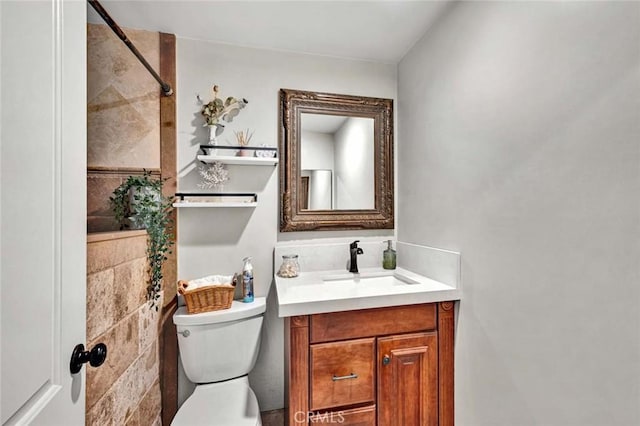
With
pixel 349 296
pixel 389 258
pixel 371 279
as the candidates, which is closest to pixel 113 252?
pixel 349 296

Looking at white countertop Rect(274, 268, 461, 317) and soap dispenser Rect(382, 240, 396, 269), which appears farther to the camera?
soap dispenser Rect(382, 240, 396, 269)

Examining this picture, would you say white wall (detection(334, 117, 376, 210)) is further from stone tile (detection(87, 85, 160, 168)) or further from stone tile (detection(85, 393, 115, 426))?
stone tile (detection(85, 393, 115, 426))

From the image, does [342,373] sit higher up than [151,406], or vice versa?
[342,373]

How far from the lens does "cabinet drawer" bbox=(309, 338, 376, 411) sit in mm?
1244

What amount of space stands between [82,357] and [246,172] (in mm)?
1245

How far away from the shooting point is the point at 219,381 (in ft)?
4.98

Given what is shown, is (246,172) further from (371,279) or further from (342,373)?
(342,373)

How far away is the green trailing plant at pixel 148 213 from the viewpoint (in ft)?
4.37

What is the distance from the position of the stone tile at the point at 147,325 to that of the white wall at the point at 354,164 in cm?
120

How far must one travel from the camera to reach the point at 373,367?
1299 millimetres

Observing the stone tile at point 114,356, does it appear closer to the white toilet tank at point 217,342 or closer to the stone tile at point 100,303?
the stone tile at point 100,303

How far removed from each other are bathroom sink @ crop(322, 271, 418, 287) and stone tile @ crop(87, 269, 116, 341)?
1.04 metres

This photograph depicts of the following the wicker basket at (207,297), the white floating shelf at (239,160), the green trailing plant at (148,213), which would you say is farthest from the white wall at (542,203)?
the green trailing plant at (148,213)

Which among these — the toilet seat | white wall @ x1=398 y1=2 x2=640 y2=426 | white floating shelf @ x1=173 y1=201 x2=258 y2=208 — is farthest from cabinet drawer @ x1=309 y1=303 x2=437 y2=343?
white floating shelf @ x1=173 y1=201 x2=258 y2=208
